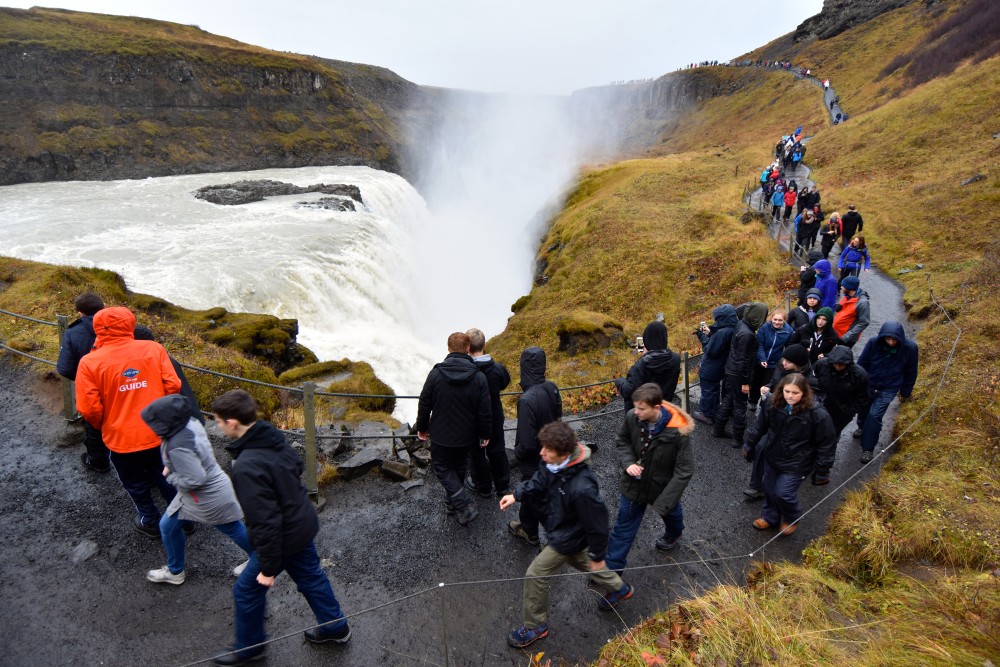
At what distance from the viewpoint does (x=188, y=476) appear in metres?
4.31

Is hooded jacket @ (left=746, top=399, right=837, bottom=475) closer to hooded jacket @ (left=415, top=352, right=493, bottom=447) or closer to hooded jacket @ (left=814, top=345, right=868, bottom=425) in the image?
hooded jacket @ (left=814, top=345, right=868, bottom=425)

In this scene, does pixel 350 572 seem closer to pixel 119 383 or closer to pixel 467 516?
pixel 467 516

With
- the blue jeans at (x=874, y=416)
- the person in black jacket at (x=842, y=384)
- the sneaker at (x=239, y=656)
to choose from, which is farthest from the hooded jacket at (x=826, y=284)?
the sneaker at (x=239, y=656)

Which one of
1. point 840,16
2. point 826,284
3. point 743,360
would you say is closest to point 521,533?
point 743,360

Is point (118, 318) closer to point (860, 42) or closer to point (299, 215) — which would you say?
point (299, 215)

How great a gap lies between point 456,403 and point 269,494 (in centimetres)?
242

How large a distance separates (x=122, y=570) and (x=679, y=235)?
76.3 feet

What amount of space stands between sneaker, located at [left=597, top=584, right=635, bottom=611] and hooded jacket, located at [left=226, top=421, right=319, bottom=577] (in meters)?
2.85

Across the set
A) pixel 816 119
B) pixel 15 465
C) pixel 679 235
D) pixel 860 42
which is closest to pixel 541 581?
pixel 15 465

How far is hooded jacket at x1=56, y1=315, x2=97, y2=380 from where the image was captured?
603cm

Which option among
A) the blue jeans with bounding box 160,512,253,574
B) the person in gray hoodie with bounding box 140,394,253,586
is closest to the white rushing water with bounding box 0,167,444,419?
the blue jeans with bounding box 160,512,253,574

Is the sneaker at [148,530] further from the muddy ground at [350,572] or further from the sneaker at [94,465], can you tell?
the sneaker at [94,465]

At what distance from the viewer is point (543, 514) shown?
502cm

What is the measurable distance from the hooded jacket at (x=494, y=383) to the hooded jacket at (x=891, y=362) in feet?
16.3
